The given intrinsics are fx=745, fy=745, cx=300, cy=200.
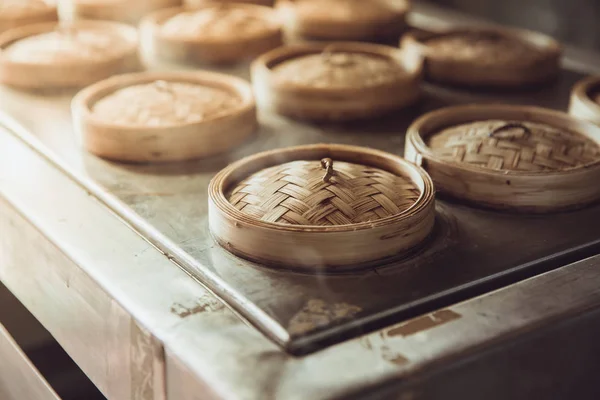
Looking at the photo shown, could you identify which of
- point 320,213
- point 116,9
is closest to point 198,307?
point 320,213

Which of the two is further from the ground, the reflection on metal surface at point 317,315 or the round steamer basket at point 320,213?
the round steamer basket at point 320,213

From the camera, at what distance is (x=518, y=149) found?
220cm

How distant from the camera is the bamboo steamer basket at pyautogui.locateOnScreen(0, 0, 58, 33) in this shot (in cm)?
371

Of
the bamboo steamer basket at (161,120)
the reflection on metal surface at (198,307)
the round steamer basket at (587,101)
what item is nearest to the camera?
the reflection on metal surface at (198,307)

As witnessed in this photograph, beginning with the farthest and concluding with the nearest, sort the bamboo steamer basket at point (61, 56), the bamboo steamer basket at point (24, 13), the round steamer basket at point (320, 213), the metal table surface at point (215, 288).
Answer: the bamboo steamer basket at point (24, 13)
the bamboo steamer basket at point (61, 56)
the round steamer basket at point (320, 213)
the metal table surface at point (215, 288)

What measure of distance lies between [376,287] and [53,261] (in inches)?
34.2

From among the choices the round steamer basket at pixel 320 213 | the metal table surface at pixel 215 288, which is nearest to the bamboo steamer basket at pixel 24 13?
the metal table surface at pixel 215 288

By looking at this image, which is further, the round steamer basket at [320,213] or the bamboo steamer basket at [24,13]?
the bamboo steamer basket at [24,13]

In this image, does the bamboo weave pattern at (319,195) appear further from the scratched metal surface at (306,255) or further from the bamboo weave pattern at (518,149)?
the bamboo weave pattern at (518,149)

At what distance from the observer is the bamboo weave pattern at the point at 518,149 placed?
218 centimetres

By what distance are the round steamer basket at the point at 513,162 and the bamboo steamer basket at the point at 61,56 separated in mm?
1473

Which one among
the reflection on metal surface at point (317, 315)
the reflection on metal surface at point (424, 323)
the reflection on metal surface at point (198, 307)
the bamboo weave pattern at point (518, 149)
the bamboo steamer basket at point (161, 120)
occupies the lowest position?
the reflection on metal surface at point (198, 307)

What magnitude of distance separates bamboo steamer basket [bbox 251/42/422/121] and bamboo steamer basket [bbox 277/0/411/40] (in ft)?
2.34

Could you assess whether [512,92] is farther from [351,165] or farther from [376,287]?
[376,287]
